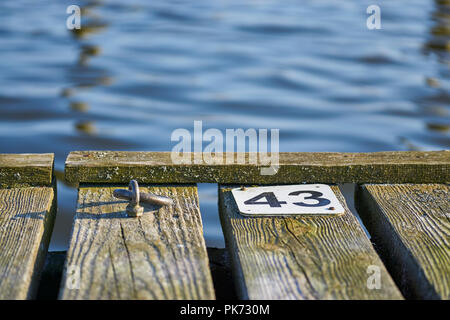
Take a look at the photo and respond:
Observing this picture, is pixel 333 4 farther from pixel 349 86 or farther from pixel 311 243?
pixel 311 243

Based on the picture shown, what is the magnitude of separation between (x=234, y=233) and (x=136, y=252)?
0.39 meters

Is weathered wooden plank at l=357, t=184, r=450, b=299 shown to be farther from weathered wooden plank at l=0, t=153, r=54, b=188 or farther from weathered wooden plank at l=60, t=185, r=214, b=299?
weathered wooden plank at l=0, t=153, r=54, b=188

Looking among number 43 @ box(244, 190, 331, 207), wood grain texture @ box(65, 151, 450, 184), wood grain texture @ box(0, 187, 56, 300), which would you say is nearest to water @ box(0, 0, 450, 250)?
wood grain texture @ box(65, 151, 450, 184)

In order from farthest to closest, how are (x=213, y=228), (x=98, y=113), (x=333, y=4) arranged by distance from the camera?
(x=333, y=4) < (x=98, y=113) < (x=213, y=228)

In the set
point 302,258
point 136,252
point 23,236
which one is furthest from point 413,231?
point 23,236

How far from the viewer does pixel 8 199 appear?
2875mm

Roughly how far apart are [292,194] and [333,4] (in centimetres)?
1080

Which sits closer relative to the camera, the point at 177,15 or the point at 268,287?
the point at 268,287

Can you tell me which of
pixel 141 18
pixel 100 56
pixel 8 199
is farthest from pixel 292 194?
pixel 141 18

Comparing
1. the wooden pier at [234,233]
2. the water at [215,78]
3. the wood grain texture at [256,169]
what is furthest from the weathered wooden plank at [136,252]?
the water at [215,78]

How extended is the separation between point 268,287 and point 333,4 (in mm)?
11568

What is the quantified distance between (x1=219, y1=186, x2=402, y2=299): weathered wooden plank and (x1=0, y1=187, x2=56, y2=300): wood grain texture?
0.70m

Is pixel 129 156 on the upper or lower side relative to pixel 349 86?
upper

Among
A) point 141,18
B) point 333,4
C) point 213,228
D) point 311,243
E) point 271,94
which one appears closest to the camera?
point 311,243
